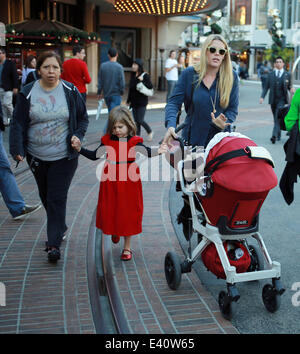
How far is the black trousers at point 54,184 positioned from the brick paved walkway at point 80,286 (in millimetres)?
289

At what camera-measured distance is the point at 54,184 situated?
4.67 m

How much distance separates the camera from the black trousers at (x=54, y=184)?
15.3 feet

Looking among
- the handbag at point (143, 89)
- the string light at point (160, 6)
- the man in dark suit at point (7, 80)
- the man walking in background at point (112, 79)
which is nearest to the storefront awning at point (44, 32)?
the string light at point (160, 6)

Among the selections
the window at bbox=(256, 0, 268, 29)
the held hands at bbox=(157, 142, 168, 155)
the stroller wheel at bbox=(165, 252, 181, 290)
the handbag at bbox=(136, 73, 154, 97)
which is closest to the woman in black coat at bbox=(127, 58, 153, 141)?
the handbag at bbox=(136, 73, 154, 97)

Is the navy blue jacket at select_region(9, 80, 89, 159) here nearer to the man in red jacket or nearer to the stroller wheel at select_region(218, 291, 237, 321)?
the stroller wheel at select_region(218, 291, 237, 321)

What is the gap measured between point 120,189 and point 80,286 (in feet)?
3.09

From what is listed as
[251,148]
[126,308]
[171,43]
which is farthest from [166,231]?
[171,43]

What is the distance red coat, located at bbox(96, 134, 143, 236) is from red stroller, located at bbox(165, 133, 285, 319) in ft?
2.64

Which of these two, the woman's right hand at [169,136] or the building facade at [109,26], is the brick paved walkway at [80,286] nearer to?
the woman's right hand at [169,136]

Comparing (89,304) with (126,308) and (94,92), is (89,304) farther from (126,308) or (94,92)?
(94,92)

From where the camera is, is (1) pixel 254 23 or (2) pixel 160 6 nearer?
(2) pixel 160 6

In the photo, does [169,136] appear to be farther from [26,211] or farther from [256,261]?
[26,211]

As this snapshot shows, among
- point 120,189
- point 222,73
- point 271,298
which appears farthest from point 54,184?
point 271,298
